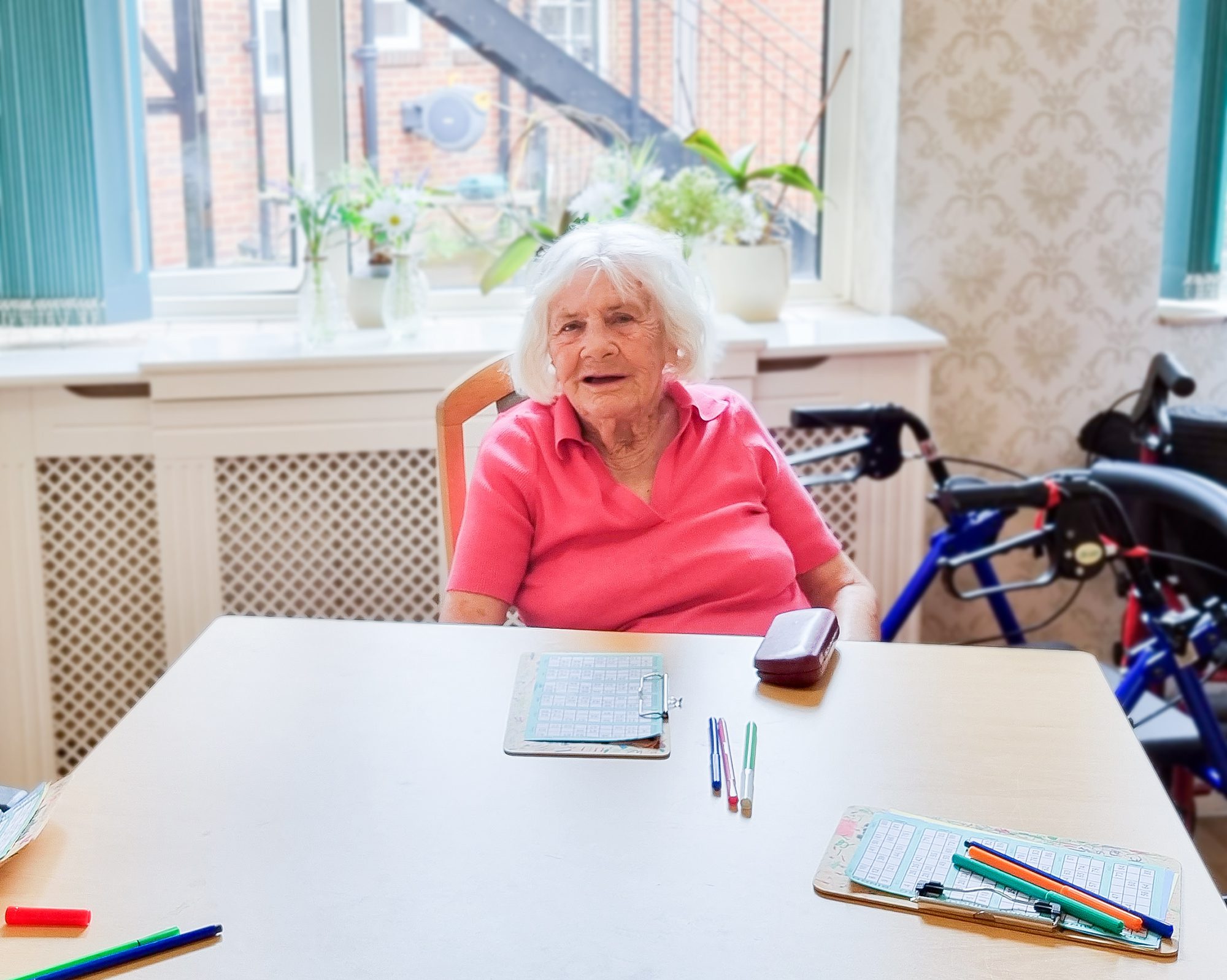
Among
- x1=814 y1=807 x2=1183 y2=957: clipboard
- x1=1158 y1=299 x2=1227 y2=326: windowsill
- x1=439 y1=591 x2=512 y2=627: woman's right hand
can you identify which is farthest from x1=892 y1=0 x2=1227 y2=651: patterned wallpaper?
x1=814 y1=807 x2=1183 y2=957: clipboard

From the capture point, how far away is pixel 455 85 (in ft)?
9.42

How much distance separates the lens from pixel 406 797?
1.17 meters

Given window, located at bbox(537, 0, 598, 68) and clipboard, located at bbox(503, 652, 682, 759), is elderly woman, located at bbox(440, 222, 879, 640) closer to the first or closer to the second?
clipboard, located at bbox(503, 652, 682, 759)

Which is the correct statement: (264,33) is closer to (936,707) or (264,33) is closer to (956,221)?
(956,221)

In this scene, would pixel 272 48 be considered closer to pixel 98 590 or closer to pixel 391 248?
pixel 391 248

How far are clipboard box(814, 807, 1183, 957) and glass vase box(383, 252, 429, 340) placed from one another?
170 centimetres

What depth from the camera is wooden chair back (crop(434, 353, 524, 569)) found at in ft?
6.40

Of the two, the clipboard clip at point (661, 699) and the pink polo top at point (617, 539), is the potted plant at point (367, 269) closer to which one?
the pink polo top at point (617, 539)

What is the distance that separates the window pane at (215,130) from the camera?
277 centimetres

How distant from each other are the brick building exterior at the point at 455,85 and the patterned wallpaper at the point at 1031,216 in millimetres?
356

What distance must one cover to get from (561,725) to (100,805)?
0.40 meters

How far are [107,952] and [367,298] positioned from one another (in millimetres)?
1940

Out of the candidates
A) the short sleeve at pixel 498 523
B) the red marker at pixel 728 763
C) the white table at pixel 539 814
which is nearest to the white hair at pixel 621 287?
A: the short sleeve at pixel 498 523

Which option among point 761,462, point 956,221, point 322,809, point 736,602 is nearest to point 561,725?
point 322,809
